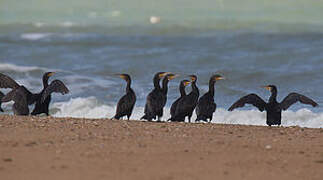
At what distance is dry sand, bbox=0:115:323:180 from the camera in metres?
8.36

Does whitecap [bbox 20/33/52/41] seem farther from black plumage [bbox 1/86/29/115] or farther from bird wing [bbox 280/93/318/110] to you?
bird wing [bbox 280/93/318/110]

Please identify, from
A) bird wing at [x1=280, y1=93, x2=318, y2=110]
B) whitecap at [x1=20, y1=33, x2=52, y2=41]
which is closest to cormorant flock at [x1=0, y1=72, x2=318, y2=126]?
bird wing at [x1=280, y1=93, x2=318, y2=110]

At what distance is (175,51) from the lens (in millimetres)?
28750

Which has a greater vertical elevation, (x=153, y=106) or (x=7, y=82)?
(x=7, y=82)

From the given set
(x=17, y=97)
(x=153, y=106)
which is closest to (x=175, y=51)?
(x=17, y=97)

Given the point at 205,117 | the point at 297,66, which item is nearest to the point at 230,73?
the point at 297,66

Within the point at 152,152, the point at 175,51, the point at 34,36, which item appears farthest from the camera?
the point at 34,36

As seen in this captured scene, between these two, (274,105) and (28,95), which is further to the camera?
(28,95)

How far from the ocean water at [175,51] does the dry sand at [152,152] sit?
4143 mm

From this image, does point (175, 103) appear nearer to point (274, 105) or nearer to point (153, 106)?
point (153, 106)

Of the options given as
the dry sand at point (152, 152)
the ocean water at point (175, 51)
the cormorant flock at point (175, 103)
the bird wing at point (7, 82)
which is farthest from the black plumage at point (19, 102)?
the ocean water at point (175, 51)

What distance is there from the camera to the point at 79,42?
33.3 metres

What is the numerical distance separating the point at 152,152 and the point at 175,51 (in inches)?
773

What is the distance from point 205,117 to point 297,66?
10.5 meters
